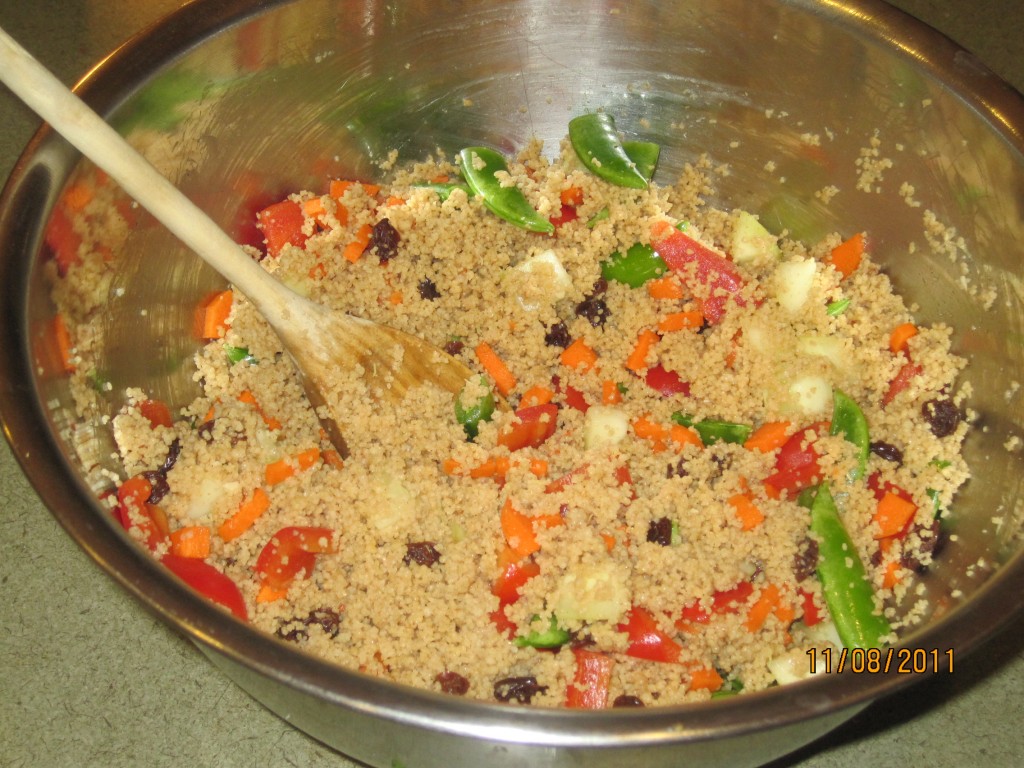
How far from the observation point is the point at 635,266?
2.08 m

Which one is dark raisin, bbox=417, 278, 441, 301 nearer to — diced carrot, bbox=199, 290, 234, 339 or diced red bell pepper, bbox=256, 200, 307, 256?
diced red bell pepper, bbox=256, 200, 307, 256

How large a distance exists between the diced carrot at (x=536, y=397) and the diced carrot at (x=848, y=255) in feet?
2.53

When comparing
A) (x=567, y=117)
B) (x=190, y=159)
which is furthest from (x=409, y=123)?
(x=190, y=159)

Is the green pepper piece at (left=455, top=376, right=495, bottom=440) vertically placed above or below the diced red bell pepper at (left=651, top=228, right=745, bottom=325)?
below

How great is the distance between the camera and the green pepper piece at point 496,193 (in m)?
2.09

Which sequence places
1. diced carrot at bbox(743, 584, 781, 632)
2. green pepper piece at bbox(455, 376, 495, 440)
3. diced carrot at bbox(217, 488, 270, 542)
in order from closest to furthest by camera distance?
diced carrot at bbox(743, 584, 781, 632)
diced carrot at bbox(217, 488, 270, 542)
green pepper piece at bbox(455, 376, 495, 440)

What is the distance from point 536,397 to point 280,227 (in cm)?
74

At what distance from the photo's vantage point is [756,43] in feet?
6.49

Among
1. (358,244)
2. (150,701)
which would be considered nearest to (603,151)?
(358,244)

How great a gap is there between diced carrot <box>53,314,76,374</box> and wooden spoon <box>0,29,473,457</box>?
28 cm

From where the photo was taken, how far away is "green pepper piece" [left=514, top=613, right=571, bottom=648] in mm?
1625
